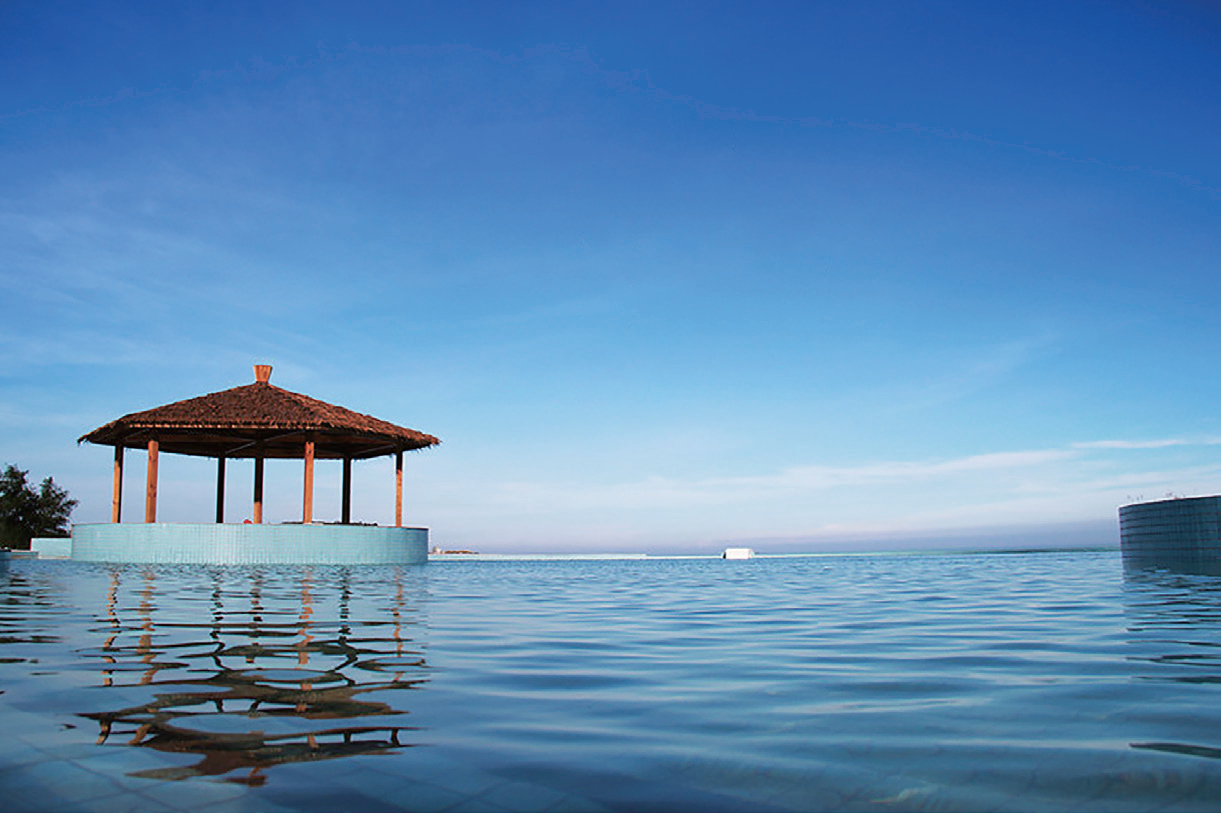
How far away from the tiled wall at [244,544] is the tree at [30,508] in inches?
726

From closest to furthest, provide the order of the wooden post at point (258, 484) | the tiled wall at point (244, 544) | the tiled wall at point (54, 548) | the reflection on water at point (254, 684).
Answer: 1. the reflection on water at point (254, 684)
2. the tiled wall at point (244, 544)
3. the wooden post at point (258, 484)
4. the tiled wall at point (54, 548)

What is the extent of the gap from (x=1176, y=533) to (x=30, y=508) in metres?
43.0

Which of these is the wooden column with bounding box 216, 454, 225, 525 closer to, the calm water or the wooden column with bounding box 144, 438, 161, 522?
the wooden column with bounding box 144, 438, 161, 522

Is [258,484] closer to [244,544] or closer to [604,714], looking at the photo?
[244,544]

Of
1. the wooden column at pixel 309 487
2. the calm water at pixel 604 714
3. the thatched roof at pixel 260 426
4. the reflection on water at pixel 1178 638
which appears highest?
the thatched roof at pixel 260 426

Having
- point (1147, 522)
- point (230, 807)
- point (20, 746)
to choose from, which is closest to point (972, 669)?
point (230, 807)

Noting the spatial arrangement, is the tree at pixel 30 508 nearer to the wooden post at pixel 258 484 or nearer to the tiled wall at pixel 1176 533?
the wooden post at pixel 258 484

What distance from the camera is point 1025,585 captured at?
13.7 meters

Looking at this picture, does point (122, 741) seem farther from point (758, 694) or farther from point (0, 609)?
point (0, 609)

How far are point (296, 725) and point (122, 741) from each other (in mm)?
550

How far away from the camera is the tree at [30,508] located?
38281 mm

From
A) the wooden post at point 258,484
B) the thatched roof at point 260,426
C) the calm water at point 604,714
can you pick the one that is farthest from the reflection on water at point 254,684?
the wooden post at point 258,484

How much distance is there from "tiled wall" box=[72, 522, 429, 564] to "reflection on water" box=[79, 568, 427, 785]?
14.7 metres

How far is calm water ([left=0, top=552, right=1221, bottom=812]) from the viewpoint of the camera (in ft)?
8.14
